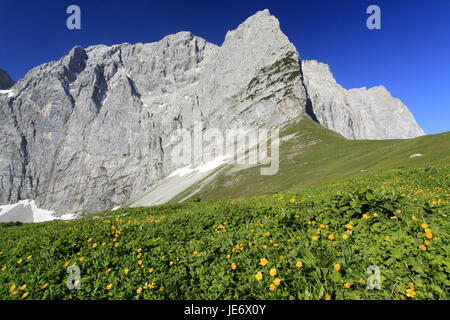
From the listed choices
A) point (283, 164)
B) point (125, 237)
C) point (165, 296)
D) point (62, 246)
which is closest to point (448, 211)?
point (165, 296)

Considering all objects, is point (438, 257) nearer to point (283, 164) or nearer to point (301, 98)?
point (283, 164)

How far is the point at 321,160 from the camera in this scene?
85.4 metres

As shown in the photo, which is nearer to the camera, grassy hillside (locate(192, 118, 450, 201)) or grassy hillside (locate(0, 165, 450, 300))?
grassy hillside (locate(0, 165, 450, 300))

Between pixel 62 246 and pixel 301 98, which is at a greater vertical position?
pixel 301 98

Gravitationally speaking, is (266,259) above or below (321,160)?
below

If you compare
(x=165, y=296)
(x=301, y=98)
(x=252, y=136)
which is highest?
(x=301, y=98)

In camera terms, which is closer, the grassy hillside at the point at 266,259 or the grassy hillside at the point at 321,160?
the grassy hillside at the point at 266,259

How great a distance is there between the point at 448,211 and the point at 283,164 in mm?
95565

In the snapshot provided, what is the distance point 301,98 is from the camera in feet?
579

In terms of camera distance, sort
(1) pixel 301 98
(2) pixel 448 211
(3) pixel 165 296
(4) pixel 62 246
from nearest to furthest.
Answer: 1. (3) pixel 165 296
2. (2) pixel 448 211
3. (4) pixel 62 246
4. (1) pixel 301 98

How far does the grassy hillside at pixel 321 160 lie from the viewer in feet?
162

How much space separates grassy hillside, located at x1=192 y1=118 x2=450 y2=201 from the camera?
49.5 metres

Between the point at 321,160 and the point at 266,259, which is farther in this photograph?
the point at 321,160
